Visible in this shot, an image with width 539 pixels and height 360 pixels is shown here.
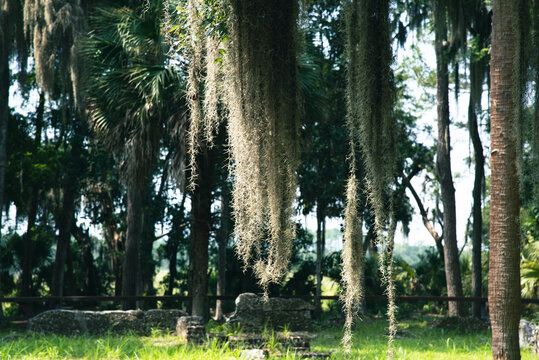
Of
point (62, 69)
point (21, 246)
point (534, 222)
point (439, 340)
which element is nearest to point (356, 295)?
point (439, 340)

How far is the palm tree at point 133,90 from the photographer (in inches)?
360

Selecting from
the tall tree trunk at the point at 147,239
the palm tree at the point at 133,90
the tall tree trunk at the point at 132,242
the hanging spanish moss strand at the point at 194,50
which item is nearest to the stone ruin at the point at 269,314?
the palm tree at the point at 133,90

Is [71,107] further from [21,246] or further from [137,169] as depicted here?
[137,169]

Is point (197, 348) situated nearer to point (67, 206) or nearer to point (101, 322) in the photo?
point (101, 322)

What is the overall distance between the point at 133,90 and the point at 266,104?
222 inches

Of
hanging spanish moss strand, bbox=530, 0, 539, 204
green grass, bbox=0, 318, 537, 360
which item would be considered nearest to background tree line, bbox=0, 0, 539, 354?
hanging spanish moss strand, bbox=530, 0, 539, 204

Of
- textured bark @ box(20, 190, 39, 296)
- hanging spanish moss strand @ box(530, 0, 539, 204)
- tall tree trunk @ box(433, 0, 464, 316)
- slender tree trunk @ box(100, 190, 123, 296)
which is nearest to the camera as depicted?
hanging spanish moss strand @ box(530, 0, 539, 204)

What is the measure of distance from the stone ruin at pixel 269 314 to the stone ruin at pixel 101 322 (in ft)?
3.72

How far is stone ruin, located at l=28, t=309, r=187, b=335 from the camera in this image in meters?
9.51

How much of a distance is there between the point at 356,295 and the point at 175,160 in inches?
229

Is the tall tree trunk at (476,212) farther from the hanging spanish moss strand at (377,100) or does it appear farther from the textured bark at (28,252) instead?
the textured bark at (28,252)

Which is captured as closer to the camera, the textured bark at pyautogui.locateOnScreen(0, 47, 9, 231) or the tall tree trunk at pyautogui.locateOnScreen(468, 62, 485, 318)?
the textured bark at pyautogui.locateOnScreen(0, 47, 9, 231)

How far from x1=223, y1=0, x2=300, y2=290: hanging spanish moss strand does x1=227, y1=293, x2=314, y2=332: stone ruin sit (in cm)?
655

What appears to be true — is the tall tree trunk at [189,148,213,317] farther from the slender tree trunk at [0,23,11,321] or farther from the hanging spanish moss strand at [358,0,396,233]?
the hanging spanish moss strand at [358,0,396,233]
